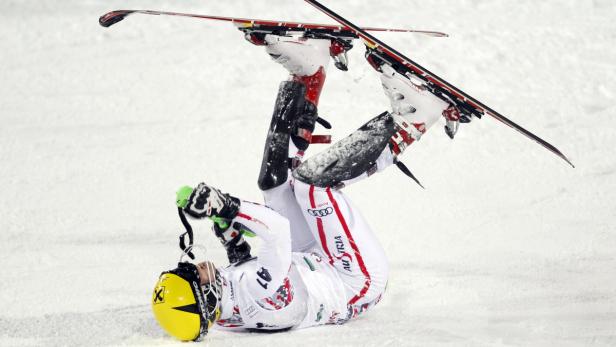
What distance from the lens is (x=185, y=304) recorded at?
3.27 meters

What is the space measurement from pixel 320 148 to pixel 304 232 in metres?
1.75

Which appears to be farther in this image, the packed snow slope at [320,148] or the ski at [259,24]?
the packed snow slope at [320,148]

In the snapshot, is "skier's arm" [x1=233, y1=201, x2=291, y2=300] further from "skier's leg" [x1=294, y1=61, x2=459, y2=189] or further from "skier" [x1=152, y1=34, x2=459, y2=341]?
"skier's leg" [x1=294, y1=61, x2=459, y2=189]

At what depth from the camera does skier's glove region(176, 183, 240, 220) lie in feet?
10.0

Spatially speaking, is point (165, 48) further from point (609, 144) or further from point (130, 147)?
point (609, 144)

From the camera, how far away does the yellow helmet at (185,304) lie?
3.27m

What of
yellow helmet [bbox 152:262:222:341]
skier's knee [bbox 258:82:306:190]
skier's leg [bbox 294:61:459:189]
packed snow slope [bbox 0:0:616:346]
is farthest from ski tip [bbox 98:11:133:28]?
packed snow slope [bbox 0:0:616:346]

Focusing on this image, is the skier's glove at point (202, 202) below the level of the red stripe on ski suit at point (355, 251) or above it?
above

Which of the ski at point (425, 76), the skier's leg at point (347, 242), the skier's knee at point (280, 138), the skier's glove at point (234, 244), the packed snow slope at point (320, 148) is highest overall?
the ski at point (425, 76)

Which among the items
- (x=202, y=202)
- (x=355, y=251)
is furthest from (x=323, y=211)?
(x=202, y=202)

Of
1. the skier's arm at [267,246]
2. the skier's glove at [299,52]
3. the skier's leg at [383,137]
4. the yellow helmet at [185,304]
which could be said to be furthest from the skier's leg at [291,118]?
the yellow helmet at [185,304]

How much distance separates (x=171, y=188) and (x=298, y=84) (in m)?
1.68

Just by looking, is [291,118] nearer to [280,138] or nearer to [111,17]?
[280,138]

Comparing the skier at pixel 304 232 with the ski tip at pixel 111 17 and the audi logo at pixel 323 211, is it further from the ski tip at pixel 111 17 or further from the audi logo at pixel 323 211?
the ski tip at pixel 111 17
